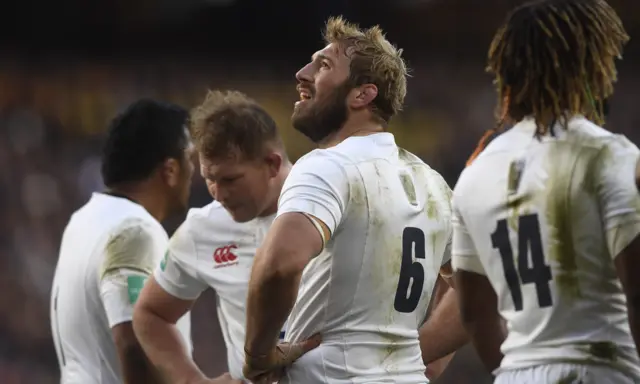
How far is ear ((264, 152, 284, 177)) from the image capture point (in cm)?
440

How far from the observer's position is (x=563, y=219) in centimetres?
300

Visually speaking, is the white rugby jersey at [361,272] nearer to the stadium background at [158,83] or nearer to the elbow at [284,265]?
the elbow at [284,265]

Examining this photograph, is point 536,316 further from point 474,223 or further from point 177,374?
point 177,374

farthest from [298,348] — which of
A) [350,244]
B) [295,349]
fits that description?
[350,244]

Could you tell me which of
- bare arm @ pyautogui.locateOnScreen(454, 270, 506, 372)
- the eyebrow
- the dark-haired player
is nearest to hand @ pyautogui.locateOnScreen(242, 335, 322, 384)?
bare arm @ pyautogui.locateOnScreen(454, 270, 506, 372)

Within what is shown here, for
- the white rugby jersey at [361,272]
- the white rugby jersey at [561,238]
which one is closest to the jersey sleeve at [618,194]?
the white rugby jersey at [561,238]

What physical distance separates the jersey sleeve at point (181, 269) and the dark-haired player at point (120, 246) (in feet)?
0.94

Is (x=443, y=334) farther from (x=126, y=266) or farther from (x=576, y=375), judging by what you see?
(x=126, y=266)

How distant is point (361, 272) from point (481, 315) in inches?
15.3

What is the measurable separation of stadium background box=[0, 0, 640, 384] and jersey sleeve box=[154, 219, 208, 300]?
23.1 feet

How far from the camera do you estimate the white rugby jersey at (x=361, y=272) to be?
3529 mm

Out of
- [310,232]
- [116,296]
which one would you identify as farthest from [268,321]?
A: [116,296]

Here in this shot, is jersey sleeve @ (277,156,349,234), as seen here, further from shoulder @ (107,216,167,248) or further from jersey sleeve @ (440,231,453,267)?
shoulder @ (107,216,167,248)

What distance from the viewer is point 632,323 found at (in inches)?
114
